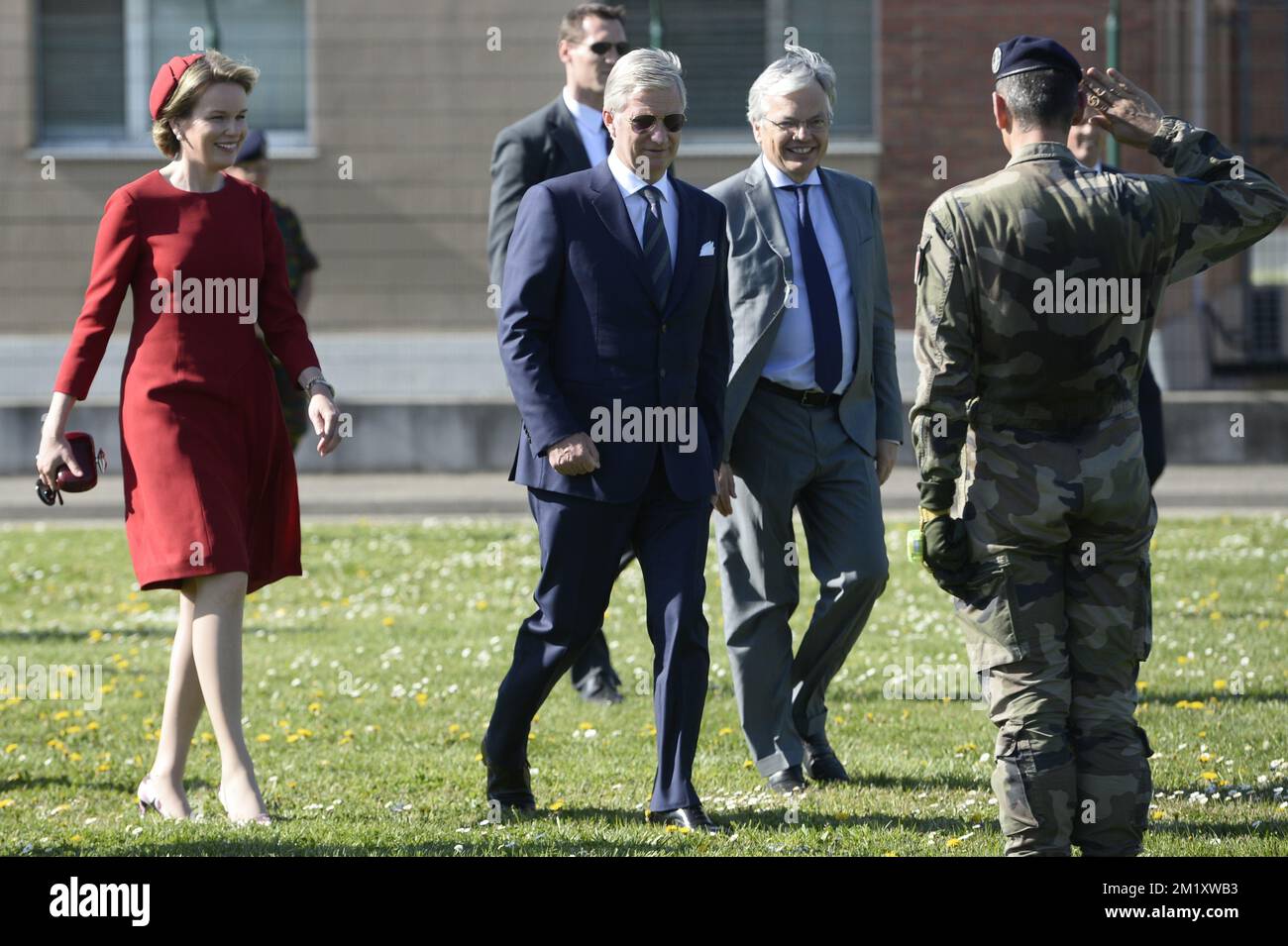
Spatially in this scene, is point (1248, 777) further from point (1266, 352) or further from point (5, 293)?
point (5, 293)

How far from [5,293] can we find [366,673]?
10306 millimetres

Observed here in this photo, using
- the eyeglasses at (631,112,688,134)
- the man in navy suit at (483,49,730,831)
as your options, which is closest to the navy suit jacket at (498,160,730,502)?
the man in navy suit at (483,49,730,831)

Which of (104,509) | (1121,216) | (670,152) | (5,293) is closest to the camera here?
(1121,216)

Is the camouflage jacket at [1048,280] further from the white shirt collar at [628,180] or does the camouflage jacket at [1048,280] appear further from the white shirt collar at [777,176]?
the white shirt collar at [777,176]

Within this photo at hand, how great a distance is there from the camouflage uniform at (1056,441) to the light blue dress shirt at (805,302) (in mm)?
1391

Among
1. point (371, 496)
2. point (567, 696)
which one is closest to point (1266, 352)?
point (371, 496)

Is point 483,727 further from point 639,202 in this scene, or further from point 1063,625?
point 1063,625

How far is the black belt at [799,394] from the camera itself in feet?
19.2

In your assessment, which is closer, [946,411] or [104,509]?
[946,411]

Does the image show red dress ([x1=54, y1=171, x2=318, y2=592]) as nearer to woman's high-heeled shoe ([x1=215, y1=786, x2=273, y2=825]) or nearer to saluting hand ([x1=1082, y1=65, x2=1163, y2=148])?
woman's high-heeled shoe ([x1=215, y1=786, x2=273, y2=825])

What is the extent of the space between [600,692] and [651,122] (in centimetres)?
276

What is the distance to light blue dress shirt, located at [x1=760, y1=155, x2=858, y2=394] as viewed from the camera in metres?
5.85

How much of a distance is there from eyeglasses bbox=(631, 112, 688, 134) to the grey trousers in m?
1.01
